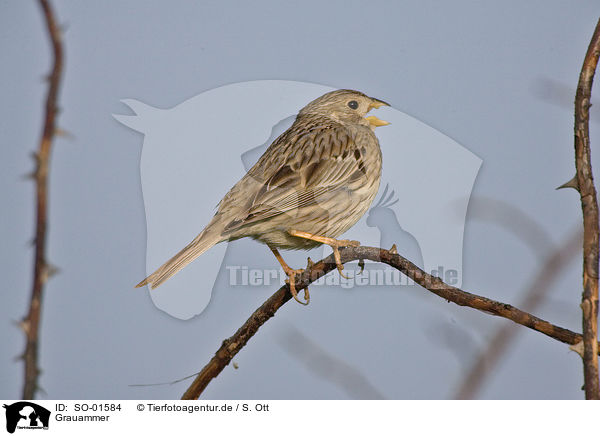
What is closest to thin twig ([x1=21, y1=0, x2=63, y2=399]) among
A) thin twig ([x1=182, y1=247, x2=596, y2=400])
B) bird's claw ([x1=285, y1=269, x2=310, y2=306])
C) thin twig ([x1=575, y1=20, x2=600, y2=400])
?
thin twig ([x1=575, y1=20, x2=600, y2=400])

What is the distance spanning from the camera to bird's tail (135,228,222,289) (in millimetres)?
3928

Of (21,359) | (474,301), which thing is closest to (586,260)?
(474,301)

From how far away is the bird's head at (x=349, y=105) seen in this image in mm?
5425

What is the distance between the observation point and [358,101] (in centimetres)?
546

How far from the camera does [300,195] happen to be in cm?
454

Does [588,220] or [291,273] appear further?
[291,273]

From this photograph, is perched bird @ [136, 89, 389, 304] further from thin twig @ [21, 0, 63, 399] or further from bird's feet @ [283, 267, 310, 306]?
thin twig @ [21, 0, 63, 399]

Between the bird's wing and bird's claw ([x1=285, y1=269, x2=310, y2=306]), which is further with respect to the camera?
the bird's wing

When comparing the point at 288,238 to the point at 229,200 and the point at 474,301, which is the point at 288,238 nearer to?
the point at 229,200

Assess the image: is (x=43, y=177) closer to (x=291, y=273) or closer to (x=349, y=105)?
(x=291, y=273)

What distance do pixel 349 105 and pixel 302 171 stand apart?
1.06 meters

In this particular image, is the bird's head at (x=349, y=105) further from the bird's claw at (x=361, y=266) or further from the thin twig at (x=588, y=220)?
the thin twig at (x=588, y=220)
